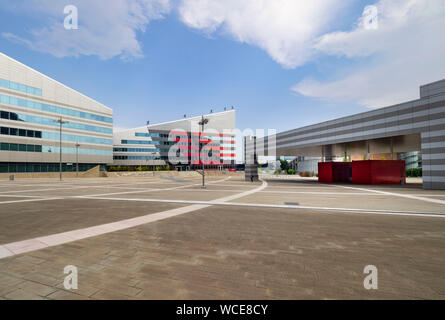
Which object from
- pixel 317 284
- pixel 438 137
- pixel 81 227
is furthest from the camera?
pixel 438 137

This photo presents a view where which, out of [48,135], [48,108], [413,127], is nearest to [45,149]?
[48,135]

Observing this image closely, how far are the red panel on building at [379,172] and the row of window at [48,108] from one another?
58.8 m

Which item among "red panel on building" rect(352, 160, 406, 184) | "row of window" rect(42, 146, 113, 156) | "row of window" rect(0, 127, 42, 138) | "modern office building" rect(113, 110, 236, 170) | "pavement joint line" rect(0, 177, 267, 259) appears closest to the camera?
"pavement joint line" rect(0, 177, 267, 259)

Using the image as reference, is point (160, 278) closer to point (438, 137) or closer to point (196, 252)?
point (196, 252)

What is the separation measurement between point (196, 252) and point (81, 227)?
4440mm

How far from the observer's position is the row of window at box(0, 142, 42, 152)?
3722cm

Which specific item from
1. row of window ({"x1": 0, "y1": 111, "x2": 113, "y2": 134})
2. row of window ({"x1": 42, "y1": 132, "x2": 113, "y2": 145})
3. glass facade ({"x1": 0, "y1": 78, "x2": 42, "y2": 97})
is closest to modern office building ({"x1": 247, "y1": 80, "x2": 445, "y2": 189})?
row of window ({"x1": 0, "y1": 111, "x2": 113, "y2": 134})

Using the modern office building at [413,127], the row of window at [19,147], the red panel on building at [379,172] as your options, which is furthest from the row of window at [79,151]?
the red panel on building at [379,172]

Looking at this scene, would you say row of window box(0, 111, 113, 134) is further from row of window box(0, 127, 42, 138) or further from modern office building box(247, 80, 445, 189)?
modern office building box(247, 80, 445, 189)

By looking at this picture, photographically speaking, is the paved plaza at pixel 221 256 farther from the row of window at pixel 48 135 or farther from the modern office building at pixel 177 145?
the modern office building at pixel 177 145

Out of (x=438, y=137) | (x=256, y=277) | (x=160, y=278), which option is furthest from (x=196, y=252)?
(x=438, y=137)

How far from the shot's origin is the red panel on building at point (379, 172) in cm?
2444

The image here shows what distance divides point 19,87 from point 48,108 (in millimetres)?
5574
